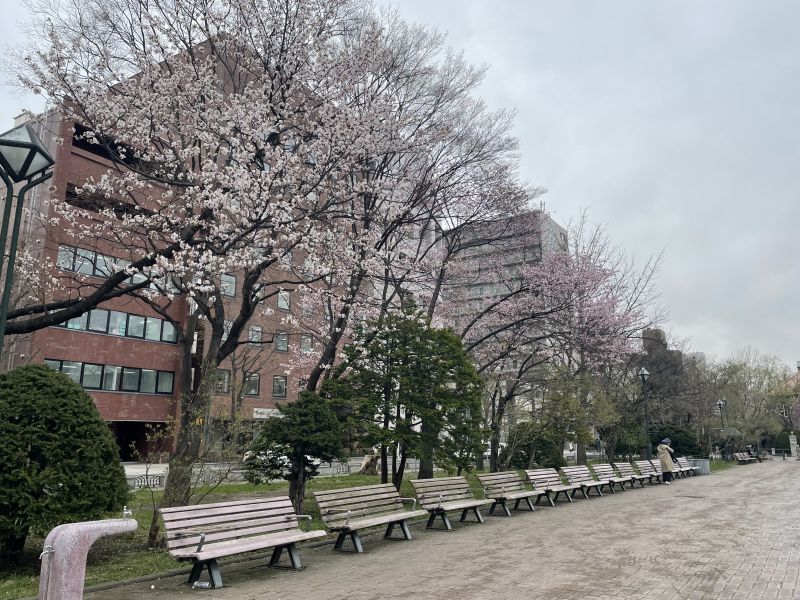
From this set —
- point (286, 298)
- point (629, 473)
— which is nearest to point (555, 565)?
point (629, 473)

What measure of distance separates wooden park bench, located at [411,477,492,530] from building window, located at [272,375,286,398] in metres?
31.7

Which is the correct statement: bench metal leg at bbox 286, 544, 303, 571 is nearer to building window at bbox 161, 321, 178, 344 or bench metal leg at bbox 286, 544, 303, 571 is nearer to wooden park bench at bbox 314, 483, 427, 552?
wooden park bench at bbox 314, 483, 427, 552

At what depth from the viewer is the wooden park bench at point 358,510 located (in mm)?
8695

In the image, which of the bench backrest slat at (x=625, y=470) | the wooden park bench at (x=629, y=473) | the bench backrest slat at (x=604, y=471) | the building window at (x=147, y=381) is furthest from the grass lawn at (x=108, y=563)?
the building window at (x=147, y=381)

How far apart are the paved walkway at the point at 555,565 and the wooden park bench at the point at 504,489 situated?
1.45ft

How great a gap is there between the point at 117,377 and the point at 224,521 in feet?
100

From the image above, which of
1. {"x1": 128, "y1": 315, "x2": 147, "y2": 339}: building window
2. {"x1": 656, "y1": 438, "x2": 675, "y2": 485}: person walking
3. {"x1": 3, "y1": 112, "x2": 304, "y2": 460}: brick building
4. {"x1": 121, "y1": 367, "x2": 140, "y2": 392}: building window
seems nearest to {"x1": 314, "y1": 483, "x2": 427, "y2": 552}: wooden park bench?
{"x1": 656, "y1": 438, "x2": 675, "y2": 485}: person walking

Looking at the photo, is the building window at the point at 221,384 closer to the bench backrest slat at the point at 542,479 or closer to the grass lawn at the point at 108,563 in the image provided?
the grass lawn at the point at 108,563

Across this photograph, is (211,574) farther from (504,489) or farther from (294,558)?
(504,489)

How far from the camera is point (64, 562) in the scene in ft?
15.8

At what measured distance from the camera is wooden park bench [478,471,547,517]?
12805 millimetres

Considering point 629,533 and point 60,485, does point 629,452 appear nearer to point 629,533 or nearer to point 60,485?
point 629,533

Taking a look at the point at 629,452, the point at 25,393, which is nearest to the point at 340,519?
the point at 25,393

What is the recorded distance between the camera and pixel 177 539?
651cm
